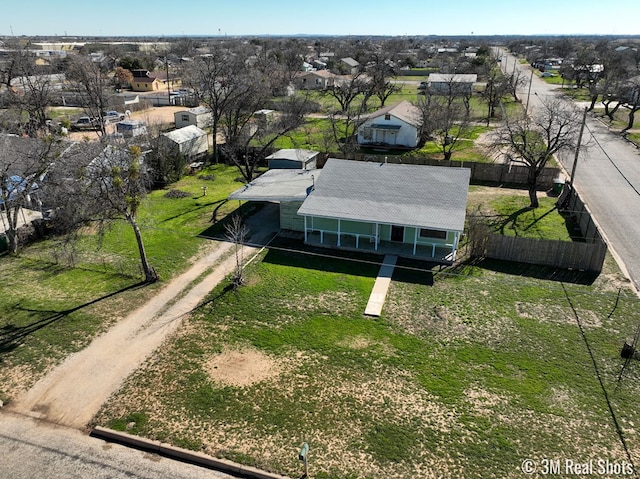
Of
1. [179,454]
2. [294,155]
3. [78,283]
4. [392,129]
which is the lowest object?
[179,454]

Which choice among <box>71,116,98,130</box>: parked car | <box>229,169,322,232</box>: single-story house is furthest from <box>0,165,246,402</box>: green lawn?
<box>71,116,98,130</box>: parked car

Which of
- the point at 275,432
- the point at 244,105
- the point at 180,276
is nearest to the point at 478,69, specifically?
the point at 244,105

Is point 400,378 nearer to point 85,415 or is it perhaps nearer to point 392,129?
point 85,415

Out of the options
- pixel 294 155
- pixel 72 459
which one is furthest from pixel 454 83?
pixel 72 459

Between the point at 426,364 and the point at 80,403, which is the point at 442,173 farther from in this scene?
the point at 80,403

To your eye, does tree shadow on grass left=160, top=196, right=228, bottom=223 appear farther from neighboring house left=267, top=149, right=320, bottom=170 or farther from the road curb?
the road curb

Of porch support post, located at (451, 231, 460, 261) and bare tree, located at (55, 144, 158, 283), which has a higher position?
bare tree, located at (55, 144, 158, 283)

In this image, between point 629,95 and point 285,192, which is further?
point 629,95
